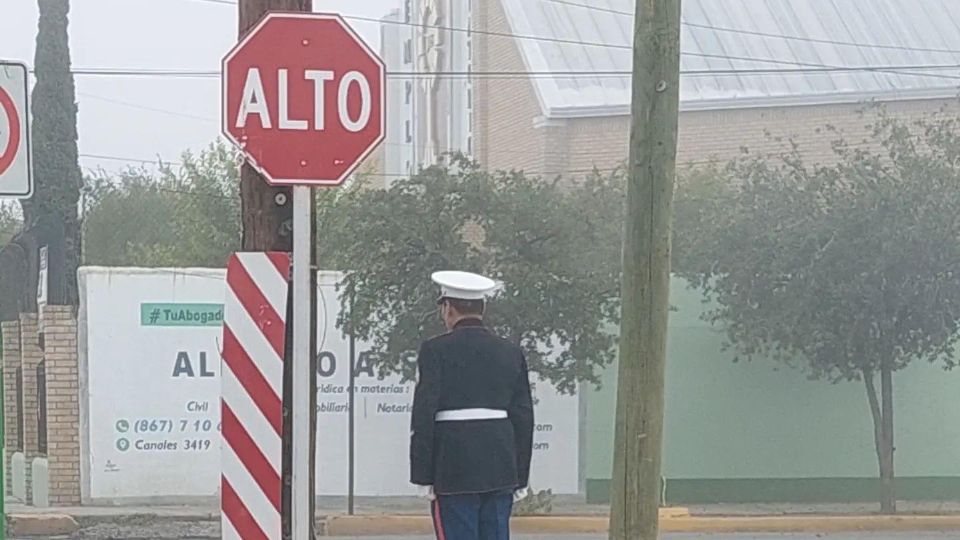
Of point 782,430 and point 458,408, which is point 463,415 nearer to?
point 458,408

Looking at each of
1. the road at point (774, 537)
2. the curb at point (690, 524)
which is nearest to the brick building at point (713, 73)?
the curb at point (690, 524)

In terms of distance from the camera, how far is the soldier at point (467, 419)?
6766 mm

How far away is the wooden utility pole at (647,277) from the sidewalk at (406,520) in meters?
8.53

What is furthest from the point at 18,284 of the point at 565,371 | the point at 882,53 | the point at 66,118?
the point at 882,53

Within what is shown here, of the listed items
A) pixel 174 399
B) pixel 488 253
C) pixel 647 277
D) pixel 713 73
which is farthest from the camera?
pixel 713 73

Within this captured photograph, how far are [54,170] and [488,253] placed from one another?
8.10 m

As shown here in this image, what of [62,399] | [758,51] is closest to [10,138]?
[62,399]

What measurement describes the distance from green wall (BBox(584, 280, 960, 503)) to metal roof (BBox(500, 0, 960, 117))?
8220mm

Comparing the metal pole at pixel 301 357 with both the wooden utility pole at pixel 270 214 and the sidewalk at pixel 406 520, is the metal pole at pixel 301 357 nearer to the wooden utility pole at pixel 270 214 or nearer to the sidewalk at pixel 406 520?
the wooden utility pole at pixel 270 214

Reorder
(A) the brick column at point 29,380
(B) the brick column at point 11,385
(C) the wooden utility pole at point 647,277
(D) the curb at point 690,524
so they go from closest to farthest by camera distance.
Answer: (C) the wooden utility pole at point 647,277, (D) the curb at point 690,524, (A) the brick column at point 29,380, (B) the brick column at point 11,385

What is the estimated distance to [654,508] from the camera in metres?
7.43

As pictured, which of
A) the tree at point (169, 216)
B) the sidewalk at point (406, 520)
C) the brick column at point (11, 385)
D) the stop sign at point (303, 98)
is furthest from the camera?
the tree at point (169, 216)

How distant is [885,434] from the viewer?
17.7 metres

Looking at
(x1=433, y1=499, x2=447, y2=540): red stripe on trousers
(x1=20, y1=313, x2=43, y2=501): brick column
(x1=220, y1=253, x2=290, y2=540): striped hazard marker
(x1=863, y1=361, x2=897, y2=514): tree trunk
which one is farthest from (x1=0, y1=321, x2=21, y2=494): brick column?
(x1=220, y1=253, x2=290, y2=540): striped hazard marker
